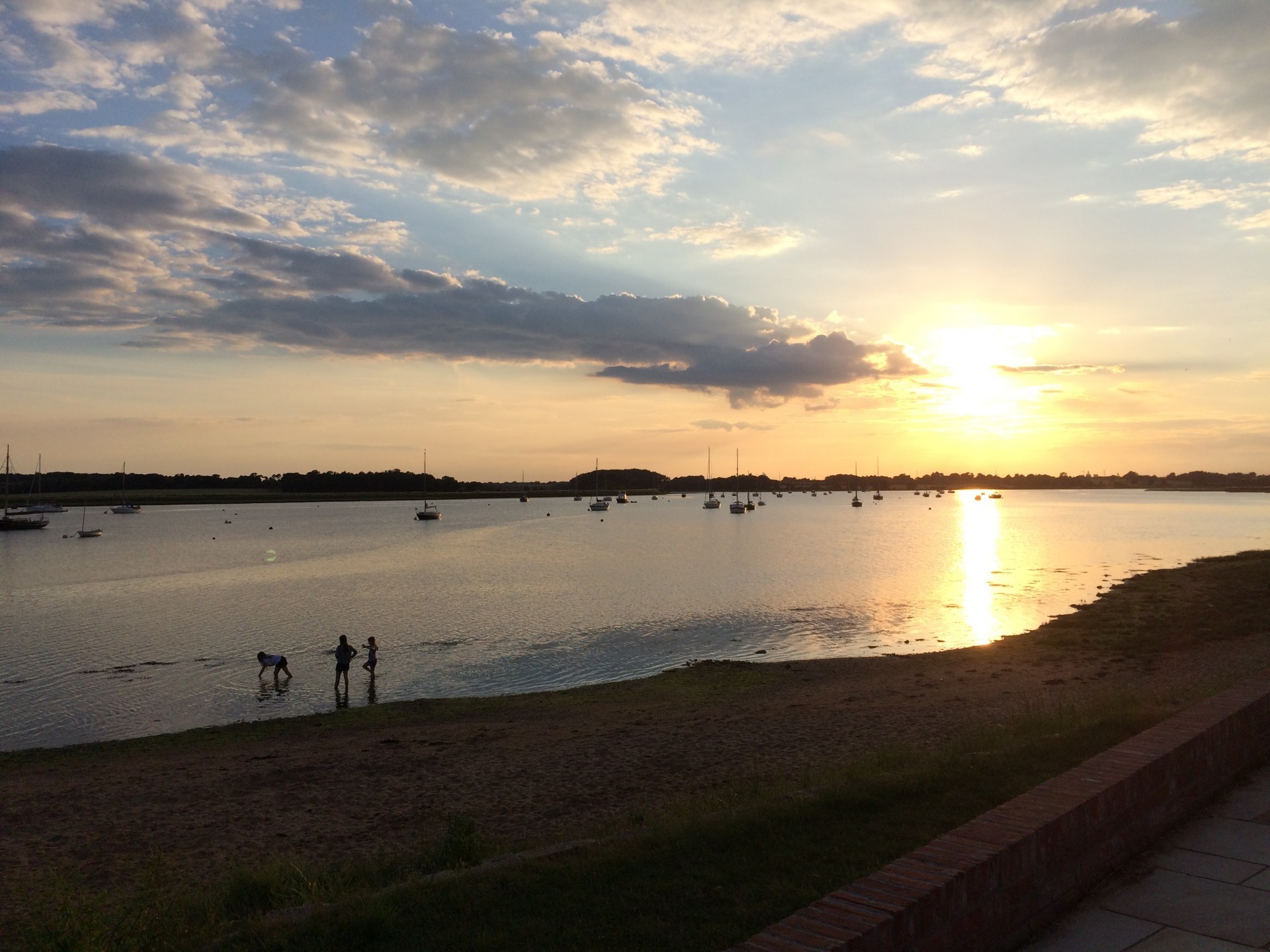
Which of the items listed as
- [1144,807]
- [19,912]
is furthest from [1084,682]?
[19,912]

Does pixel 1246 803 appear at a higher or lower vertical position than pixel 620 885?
higher

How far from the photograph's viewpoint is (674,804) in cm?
1180

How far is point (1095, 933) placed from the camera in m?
5.45

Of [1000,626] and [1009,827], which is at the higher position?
[1009,827]

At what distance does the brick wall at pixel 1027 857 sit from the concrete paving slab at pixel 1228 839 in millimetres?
138

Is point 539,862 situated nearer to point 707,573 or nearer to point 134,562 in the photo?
point 707,573

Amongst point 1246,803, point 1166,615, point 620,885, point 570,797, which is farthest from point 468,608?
point 1246,803

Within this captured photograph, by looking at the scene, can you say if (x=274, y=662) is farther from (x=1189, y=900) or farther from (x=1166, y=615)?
(x=1166, y=615)

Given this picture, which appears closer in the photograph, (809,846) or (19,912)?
(809,846)

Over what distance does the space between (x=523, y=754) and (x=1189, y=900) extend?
14.3m

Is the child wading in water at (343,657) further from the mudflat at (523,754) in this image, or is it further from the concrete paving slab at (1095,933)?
the concrete paving slab at (1095,933)

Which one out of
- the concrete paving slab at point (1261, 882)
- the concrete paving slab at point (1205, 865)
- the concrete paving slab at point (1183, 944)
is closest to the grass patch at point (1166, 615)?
the concrete paving slab at point (1205, 865)

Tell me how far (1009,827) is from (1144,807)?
1.88 m

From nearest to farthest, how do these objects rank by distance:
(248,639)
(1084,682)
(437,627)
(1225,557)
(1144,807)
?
(1144,807) < (1084,682) < (248,639) < (437,627) < (1225,557)
